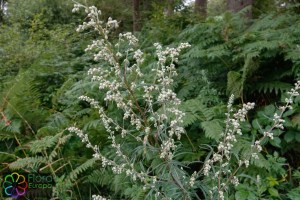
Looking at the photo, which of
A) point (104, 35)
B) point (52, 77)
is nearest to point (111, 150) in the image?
point (104, 35)

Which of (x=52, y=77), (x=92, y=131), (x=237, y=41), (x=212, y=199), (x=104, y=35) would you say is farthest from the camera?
(x=52, y=77)

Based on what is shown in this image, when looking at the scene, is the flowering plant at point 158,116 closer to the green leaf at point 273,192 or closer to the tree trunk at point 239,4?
the green leaf at point 273,192

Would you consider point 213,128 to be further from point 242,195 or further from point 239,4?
point 239,4

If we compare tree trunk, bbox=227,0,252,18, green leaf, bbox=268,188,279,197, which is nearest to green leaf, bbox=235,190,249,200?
green leaf, bbox=268,188,279,197

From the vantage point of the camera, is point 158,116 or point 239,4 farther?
point 239,4

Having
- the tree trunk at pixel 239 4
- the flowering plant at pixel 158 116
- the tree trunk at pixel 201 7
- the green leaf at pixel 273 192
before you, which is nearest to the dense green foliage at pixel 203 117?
the green leaf at pixel 273 192

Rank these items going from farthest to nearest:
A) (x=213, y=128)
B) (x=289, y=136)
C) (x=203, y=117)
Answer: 1. (x=203, y=117)
2. (x=289, y=136)
3. (x=213, y=128)

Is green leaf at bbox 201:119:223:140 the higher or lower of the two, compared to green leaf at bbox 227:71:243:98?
lower

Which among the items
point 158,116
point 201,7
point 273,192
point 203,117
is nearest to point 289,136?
point 273,192

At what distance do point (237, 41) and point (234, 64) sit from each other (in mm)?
247

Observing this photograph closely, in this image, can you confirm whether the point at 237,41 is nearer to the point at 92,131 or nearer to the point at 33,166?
the point at 92,131

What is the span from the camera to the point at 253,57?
319cm

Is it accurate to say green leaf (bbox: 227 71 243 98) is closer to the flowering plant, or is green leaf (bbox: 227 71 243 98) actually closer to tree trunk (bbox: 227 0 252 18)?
the flowering plant

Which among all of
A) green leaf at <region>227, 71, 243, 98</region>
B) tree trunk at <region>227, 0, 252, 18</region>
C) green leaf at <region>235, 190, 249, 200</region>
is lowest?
green leaf at <region>235, 190, 249, 200</region>
